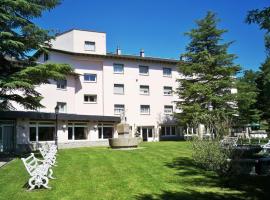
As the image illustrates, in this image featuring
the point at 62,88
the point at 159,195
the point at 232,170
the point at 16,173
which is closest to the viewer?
the point at 159,195

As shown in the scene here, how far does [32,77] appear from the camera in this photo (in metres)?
23.6

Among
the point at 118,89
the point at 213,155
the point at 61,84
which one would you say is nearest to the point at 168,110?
the point at 118,89

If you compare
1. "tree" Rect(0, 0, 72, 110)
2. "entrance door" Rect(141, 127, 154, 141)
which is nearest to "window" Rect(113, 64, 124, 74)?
"entrance door" Rect(141, 127, 154, 141)

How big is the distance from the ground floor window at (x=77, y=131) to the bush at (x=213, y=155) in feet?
91.4

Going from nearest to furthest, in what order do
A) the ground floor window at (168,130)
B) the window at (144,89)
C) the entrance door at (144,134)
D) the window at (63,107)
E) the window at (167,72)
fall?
1. the window at (63,107)
2. the entrance door at (144,134)
3. the window at (144,89)
4. the ground floor window at (168,130)
5. the window at (167,72)

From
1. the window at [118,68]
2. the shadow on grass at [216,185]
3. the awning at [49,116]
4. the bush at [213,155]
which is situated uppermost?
the window at [118,68]

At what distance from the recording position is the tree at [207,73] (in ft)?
143

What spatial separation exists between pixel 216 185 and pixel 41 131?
96.0ft

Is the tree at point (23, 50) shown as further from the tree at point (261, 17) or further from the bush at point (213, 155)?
the tree at point (261, 17)

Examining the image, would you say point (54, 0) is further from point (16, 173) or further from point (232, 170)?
point (232, 170)

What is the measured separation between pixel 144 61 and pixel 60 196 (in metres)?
41.4

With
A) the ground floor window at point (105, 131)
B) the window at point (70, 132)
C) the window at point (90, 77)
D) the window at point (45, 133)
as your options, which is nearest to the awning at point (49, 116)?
the ground floor window at point (105, 131)

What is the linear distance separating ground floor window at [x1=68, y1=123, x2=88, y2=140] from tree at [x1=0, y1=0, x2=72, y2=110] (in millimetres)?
17796

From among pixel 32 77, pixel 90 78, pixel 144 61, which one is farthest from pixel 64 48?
pixel 32 77
